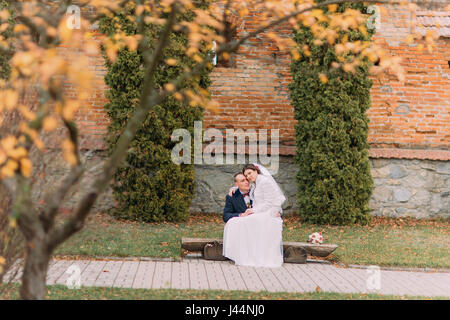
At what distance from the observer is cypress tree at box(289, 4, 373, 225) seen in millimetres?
10938

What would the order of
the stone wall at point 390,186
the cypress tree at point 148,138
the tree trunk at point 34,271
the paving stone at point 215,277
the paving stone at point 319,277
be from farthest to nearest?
the stone wall at point 390,186, the cypress tree at point 148,138, the paving stone at point 319,277, the paving stone at point 215,277, the tree trunk at point 34,271

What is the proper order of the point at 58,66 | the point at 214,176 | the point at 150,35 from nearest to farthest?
the point at 58,66
the point at 150,35
the point at 214,176

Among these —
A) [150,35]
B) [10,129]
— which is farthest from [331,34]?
[150,35]

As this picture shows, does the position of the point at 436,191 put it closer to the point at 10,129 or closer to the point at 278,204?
the point at 278,204

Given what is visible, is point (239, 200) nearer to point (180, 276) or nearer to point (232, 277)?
point (232, 277)

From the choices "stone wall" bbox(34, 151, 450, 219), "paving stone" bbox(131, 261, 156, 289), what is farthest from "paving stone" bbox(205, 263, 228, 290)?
"stone wall" bbox(34, 151, 450, 219)

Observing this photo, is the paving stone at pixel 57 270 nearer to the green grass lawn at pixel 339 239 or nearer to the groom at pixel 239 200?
the green grass lawn at pixel 339 239

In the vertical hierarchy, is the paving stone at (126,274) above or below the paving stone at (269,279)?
above

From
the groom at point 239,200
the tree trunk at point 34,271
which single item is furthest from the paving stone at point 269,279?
the tree trunk at point 34,271

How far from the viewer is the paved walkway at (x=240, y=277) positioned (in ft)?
21.6

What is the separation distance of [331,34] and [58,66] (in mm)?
3370

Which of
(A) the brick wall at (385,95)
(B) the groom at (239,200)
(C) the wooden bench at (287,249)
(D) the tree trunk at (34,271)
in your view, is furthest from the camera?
(A) the brick wall at (385,95)

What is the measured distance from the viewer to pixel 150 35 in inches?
416

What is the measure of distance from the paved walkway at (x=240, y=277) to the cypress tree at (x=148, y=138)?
276 centimetres
